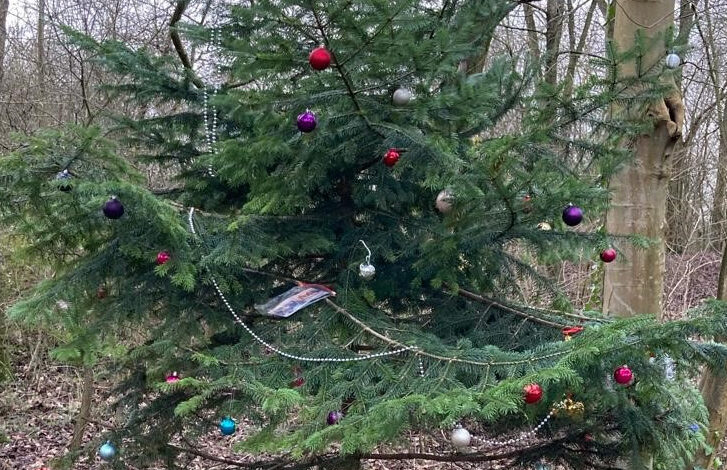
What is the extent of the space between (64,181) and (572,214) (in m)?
1.70

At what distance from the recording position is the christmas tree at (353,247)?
6.59 ft

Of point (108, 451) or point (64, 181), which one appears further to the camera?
point (108, 451)

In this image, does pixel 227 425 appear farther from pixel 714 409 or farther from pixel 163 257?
pixel 714 409

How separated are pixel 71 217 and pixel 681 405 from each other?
2439 millimetres

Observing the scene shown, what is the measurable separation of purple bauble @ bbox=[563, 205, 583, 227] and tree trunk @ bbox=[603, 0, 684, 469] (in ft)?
4.37

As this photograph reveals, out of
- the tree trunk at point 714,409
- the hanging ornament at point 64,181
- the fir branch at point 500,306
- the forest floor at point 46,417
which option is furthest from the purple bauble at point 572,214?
the forest floor at point 46,417

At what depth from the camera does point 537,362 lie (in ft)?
6.55

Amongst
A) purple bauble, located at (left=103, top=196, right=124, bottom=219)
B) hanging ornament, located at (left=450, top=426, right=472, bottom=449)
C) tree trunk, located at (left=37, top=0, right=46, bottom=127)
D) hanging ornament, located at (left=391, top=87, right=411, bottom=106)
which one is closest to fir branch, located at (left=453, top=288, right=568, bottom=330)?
hanging ornament, located at (left=450, top=426, right=472, bottom=449)

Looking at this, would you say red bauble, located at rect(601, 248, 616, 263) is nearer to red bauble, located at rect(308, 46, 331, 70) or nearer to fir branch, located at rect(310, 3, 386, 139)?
fir branch, located at rect(310, 3, 386, 139)

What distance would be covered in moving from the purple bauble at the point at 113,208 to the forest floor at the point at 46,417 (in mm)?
3992

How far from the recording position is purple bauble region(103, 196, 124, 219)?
2.05 meters

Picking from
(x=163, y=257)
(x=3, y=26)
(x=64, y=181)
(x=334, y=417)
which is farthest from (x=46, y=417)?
(x=334, y=417)

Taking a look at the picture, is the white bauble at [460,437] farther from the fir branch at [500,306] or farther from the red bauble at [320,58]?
the red bauble at [320,58]

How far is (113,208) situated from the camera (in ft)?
6.73
